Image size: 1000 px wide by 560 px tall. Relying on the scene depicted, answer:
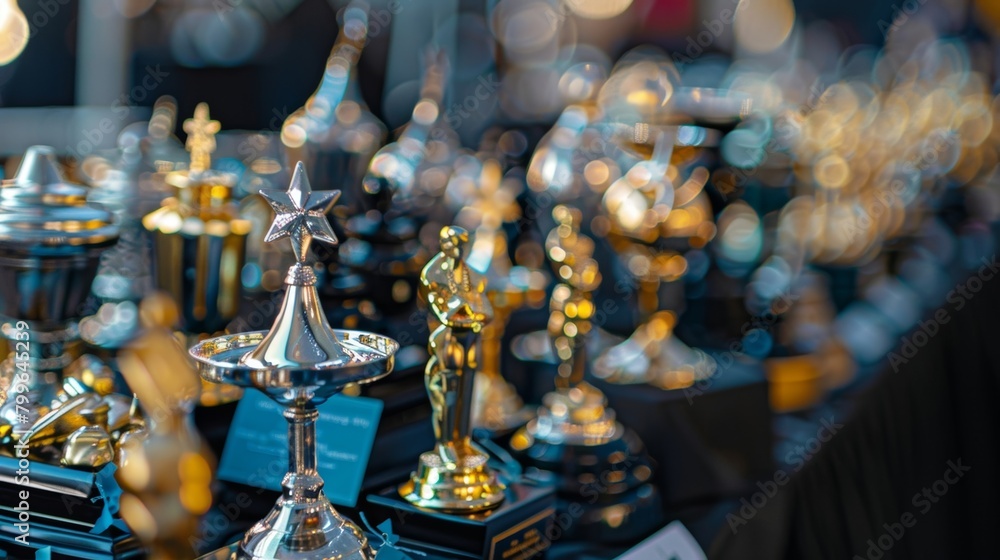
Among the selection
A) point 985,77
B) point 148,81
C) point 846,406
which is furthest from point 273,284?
point 985,77

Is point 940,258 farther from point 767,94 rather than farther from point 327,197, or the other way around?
point 327,197

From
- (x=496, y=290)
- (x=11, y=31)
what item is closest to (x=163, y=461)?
(x=496, y=290)

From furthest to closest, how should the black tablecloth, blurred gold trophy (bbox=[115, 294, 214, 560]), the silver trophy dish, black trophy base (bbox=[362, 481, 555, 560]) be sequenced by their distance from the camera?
the black tablecloth, black trophy base (bbox=[362, 481, 555, 560]), blurred gold trophy (bbox=[115, 294, 214, 560]), the silver trophy dish

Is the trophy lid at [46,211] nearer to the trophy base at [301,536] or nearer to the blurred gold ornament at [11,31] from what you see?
the trophy base at [301,536]

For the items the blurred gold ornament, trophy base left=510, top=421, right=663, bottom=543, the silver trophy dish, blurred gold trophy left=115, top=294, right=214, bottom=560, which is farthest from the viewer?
the blurred gold ornament

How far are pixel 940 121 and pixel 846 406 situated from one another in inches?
80.4

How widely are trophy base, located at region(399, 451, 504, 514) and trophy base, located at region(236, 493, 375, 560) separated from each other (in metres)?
0.18

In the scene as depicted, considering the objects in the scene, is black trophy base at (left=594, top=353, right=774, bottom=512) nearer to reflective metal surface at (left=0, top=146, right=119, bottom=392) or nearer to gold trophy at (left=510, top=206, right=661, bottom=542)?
gold trophy at (left=510, top=206, right=661, bottom=542)

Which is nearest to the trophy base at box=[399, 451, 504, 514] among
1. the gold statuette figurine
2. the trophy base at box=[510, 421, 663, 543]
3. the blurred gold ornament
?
the gold statuette figurine

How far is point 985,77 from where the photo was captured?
4512mm

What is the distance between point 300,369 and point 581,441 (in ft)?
1.88

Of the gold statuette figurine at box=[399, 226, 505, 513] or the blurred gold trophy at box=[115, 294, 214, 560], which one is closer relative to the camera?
the blurred gold trophy at box=[115, 294, 214, 560]

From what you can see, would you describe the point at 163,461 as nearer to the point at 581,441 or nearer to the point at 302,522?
the point at 302,522

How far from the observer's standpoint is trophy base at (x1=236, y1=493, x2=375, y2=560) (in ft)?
2.39
